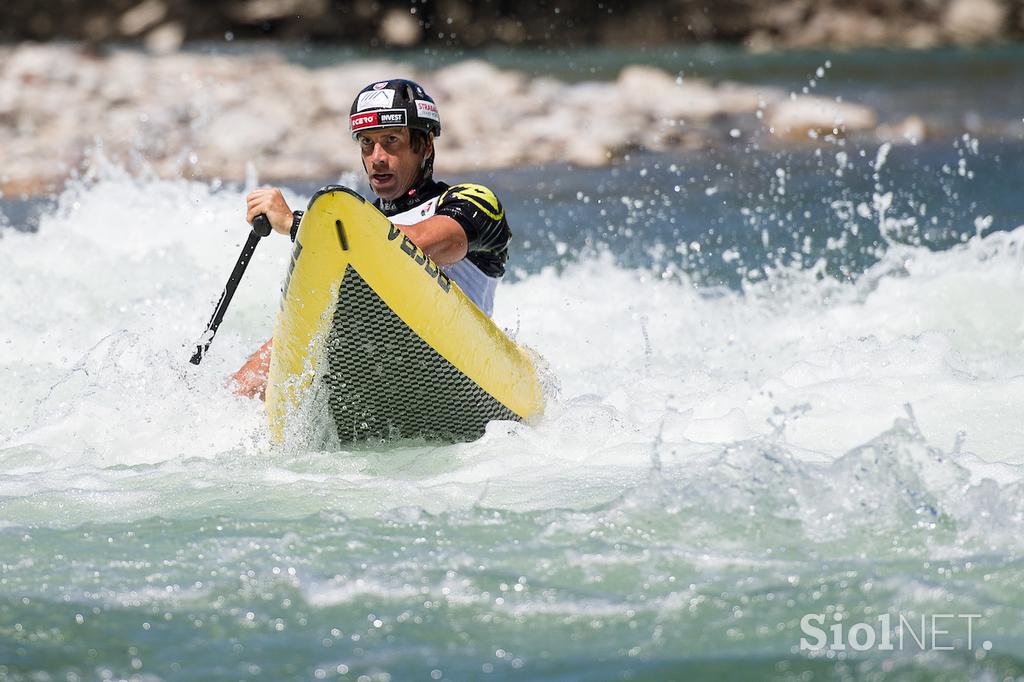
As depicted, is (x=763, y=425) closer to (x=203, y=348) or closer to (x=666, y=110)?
(x=203, y=348)

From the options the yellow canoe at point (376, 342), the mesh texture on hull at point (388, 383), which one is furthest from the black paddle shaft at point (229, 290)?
the mesh texture on hull at point (388, 383)

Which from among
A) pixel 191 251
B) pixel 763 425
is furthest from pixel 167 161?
pixel 763 425

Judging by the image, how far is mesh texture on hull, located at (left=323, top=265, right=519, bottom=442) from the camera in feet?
14.2

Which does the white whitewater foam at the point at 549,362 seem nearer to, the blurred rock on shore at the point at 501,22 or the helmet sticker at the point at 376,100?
the helmet sticker at the point at 376,100

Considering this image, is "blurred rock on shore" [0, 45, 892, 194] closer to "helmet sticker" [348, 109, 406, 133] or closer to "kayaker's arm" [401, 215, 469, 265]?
"helmet sticker" [348, 109, 406, 133]

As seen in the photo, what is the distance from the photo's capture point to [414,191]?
192 inches

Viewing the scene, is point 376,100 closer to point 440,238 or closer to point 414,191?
point 414,191

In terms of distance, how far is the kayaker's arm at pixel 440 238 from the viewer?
4441mm

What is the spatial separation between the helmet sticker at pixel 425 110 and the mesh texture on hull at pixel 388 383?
899 millimetres

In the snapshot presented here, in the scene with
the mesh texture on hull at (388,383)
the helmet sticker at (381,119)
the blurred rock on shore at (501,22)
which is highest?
the blurred rock on shore at (501,22)

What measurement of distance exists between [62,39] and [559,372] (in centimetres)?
2185

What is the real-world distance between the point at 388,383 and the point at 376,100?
1.11m

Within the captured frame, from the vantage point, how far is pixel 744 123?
1510cm

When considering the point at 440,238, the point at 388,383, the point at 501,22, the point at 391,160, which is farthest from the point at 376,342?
the point at 501,22
